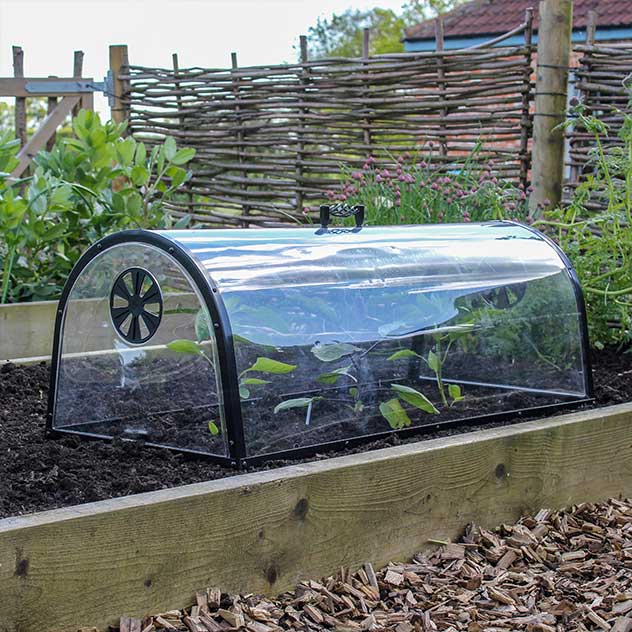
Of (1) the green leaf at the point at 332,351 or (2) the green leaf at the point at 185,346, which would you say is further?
(1) the green leaf at the point at 332,351

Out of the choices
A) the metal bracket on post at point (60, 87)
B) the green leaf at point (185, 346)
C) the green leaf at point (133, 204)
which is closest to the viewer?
the green leaf at point (185, 346)

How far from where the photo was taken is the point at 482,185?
502 centimetres

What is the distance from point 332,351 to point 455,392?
592 mm

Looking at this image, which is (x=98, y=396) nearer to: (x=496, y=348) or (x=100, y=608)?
(x=100, y=608)

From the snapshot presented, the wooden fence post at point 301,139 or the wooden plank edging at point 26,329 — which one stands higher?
the wooden fence post at point 301,139

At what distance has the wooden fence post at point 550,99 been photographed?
5918 mm

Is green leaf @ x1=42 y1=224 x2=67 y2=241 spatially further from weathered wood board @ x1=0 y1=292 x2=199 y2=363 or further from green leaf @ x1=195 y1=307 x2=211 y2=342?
green leaf @ x1=195 y1=307 x2=211 y2=342

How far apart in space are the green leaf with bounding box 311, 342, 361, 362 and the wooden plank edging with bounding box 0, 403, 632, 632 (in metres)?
0.38

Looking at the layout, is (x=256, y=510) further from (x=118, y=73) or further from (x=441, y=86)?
(x=118, y=73)

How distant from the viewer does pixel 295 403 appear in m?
2.79

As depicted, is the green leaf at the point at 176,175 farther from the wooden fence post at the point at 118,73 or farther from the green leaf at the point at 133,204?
the wooden fence post at the point at 118,73

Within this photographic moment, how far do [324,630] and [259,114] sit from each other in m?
6.65

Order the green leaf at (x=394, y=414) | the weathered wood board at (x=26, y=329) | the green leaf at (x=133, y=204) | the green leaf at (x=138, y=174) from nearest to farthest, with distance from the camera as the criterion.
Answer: the green leaf at (x=394, y=414), the weathered wood board at (x=26, y=329), the green leaf at (x=138, y=174), the green leaf at (x=133, y=204)

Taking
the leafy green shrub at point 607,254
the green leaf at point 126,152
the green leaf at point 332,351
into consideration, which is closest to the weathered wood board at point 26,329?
the green leaf at point 126,152
